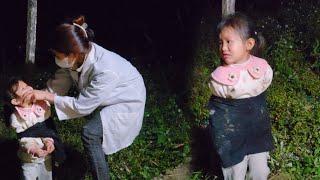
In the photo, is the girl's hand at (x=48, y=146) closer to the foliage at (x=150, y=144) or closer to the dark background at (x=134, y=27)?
the foliage at (x=150, y=144)

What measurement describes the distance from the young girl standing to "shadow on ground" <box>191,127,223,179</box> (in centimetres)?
64

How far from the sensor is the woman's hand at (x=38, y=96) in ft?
13.5

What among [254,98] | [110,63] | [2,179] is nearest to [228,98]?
[254,98]

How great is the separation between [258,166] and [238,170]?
162 millimetres

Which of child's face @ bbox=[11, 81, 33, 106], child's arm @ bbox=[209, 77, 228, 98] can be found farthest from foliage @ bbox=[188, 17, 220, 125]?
child's face @ bbox=[11, 81, 33, 106]

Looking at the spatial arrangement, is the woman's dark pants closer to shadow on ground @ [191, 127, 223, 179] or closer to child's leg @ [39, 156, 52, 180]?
child's leg @ [39, 156, 52, 180]

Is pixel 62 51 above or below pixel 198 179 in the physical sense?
above

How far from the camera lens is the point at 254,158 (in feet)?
14.3

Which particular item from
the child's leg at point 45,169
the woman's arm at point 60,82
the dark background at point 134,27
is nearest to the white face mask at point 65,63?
the woman's arm at point 60,82

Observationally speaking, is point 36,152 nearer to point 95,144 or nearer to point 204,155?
point 95,144

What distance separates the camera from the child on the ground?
421 centimetres

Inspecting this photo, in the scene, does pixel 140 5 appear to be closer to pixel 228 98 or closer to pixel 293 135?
pixel 293 135

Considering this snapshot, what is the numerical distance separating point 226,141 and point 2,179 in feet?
7.73

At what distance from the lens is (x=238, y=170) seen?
4355 millimetres
